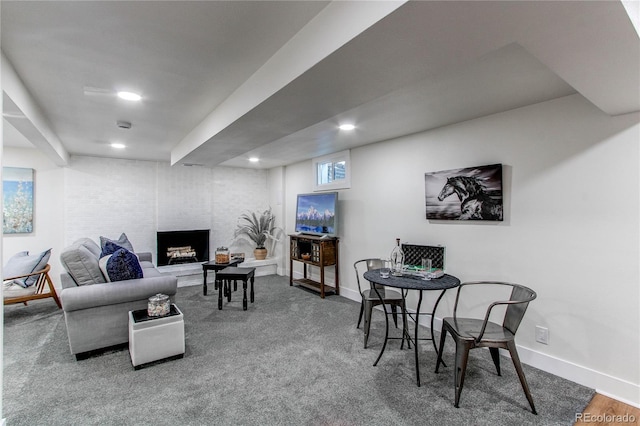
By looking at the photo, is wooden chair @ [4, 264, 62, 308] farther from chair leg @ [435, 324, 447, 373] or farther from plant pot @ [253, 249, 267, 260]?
chair leg @ [435, 324, 447, 373]

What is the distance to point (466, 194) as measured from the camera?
10.2 feet

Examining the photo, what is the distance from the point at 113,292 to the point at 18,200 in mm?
3324

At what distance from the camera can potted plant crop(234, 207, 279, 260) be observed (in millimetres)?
6133

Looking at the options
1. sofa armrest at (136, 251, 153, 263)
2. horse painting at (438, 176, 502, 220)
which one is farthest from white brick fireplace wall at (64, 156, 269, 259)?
horse painting at (438, 176, 502, 220)

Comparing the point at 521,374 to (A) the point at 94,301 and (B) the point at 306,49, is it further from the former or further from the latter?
(A) the point at 94,301

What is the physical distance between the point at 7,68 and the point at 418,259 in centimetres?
373

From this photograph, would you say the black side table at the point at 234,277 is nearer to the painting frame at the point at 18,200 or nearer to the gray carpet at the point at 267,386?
the gray carpet at the point at 267,386

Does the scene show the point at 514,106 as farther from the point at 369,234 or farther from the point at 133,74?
the point at 133,74

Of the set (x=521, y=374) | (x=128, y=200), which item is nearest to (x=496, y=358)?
(x=521, y=374)

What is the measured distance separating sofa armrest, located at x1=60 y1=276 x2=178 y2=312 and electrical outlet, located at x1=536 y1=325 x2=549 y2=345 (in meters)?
3.46

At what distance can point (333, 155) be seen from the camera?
191 inches

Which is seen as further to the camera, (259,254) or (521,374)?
(259,254)

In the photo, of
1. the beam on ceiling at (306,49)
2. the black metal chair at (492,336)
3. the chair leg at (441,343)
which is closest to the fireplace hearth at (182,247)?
the beam on ceiling at (306,49)

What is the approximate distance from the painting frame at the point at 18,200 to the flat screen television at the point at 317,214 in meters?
4.18
